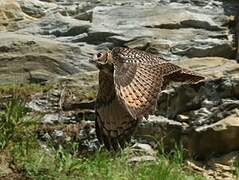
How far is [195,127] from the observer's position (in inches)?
332

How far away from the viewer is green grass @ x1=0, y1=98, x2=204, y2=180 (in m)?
5.96

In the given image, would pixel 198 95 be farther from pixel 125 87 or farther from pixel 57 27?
pixel 57 27

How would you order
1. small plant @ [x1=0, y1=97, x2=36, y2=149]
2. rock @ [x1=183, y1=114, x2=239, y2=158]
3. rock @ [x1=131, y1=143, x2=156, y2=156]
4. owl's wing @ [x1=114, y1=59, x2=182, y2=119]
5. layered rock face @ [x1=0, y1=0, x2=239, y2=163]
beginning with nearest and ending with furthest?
owl's wing @ [x1=114, y1=59, x2=182, y2=119]
small plant @ [x1=0, y1=97, x2=36, y2=149]
rock @ [x1=131, y1=143, x2=156, y2=156]
rock @ [x1=183, y1=114, x2=239, y2=158]
layered rock face @ [x1=0, y1=0, x2=239, y2=163]

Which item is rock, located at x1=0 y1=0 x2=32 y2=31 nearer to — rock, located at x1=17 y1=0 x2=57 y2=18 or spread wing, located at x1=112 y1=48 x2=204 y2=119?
rock, located at x1=17 y1=0 x2=57 y2=18

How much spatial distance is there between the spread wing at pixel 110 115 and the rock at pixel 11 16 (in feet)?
24.9

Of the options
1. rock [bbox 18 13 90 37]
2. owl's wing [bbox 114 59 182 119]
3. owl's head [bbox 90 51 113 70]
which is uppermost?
owl's head [bbox 90 51 113 70]

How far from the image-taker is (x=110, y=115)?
238 inches

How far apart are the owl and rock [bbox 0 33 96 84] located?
4808 mm

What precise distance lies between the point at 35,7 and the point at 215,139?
740 cm

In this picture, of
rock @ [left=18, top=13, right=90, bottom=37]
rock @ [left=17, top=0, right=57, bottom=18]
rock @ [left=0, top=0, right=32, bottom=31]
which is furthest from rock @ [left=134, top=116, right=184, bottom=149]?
rock @ [left=17, top=0, right=57, bottom=18]

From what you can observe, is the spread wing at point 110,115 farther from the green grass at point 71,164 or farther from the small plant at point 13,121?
the small plant at point 13,121

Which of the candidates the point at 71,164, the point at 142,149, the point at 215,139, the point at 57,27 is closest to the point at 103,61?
the point at 71,164

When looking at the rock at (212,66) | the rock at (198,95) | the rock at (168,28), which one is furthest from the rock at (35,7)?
the rock at (198,95)

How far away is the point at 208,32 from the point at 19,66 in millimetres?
3152
